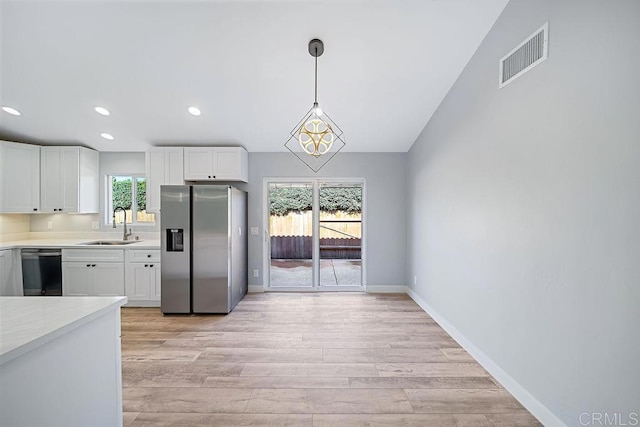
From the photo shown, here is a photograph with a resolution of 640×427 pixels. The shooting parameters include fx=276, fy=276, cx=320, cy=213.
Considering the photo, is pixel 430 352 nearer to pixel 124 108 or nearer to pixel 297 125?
pixel 297 125

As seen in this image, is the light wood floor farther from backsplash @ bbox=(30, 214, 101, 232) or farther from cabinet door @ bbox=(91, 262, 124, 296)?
backsplash @ bbox=(30, 214, 101, 232)

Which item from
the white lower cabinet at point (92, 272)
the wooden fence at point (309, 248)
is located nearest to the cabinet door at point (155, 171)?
the white lower cabinet at point (92, 272)

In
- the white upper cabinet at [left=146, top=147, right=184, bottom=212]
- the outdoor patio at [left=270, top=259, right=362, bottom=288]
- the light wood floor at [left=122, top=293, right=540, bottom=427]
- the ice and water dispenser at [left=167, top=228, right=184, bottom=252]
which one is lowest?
the light wood floor at [left=122, top=293, right=540, bottom=427]

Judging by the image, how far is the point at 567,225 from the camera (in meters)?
1.67

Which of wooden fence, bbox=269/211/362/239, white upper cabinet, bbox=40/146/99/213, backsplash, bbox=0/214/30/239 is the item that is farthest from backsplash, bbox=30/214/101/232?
wooden fence, bbox=269/211/362/239

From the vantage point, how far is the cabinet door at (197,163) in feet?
13.7

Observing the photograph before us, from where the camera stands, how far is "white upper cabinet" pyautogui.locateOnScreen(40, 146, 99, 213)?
415 centimetres

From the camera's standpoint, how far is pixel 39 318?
3.82ft

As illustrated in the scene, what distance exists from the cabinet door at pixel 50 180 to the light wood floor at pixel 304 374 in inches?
86.4

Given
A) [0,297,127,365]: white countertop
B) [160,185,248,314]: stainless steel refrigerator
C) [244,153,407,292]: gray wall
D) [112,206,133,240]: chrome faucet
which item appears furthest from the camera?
[244,153,407,292]: gray wall

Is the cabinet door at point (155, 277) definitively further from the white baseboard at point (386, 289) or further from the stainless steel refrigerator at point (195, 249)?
the white baseboard at point (386, 289)

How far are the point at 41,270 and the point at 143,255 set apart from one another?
1.42 meters

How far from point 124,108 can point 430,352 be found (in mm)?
4562

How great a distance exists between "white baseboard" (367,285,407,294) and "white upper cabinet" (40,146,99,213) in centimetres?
475
